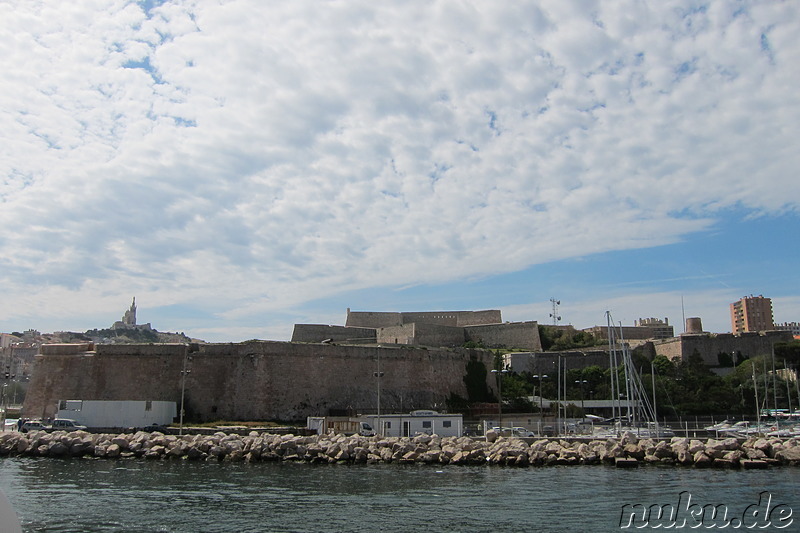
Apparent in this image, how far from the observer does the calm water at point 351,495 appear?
1294cm

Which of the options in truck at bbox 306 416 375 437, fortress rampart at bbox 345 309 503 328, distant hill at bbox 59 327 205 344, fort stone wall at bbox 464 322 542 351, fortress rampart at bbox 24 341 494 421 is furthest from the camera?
distant hill at bbox 59 327 205 344

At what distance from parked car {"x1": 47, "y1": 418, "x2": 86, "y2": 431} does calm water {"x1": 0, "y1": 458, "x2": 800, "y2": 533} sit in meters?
6.91

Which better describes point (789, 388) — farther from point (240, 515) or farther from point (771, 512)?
point (240, 515)

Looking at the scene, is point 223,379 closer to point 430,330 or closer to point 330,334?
point 330,334

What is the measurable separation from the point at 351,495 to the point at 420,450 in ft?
24.1

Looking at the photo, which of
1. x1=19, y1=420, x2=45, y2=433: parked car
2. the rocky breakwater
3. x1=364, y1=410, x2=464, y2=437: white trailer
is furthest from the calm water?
x1=19, y1=420, x2=45, y2=433: parked car

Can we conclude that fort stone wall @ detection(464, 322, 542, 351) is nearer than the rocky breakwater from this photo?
No

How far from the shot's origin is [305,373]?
35250 mm

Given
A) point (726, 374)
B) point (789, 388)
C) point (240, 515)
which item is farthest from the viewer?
point (726, 374)

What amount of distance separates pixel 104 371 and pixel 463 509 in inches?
1058

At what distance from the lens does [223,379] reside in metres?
34.2

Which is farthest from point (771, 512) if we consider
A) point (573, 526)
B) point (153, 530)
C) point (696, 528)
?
point (153, 530)

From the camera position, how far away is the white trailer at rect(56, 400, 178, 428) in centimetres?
3003

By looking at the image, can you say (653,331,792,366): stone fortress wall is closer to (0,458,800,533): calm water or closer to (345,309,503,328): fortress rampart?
(345,309,503,328): fortress rampart
